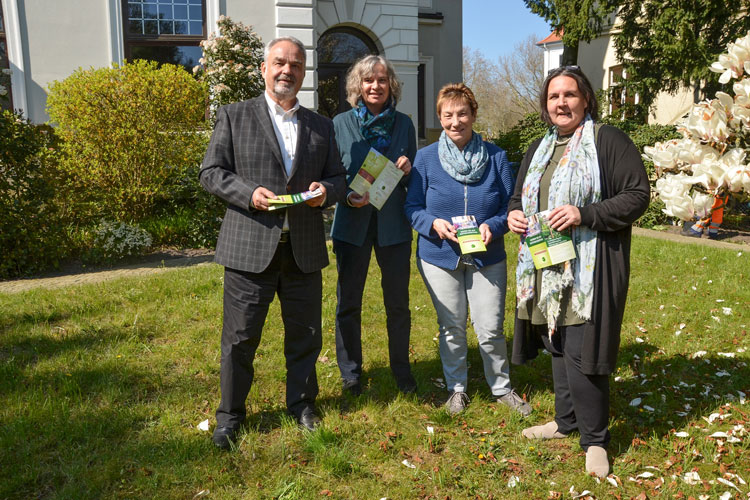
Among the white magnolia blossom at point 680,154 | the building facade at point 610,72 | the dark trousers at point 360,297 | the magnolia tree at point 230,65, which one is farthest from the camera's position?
the building facade at point 610,72

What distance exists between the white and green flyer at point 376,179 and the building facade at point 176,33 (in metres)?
7.84

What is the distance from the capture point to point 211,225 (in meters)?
8.45

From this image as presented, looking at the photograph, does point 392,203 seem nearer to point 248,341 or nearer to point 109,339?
point 248,341

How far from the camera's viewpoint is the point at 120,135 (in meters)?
7.89

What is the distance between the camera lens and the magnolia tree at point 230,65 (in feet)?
32.3

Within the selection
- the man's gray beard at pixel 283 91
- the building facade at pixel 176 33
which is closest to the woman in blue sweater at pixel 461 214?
the man's gray beard at pixel 283 91

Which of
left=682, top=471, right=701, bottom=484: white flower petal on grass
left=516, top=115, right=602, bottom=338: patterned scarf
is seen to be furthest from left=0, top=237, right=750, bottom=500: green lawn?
left=516, top=115, right=602, bottom=338: patterned scarf

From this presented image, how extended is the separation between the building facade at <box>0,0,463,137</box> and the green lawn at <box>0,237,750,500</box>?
6.79 metres

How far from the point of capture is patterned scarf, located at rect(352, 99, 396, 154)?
3744 mm

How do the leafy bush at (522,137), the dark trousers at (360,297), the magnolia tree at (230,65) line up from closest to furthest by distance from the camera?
the dark trousers at (360,297), the magnolia tree at (230,65), the leafy bush at (522,137)

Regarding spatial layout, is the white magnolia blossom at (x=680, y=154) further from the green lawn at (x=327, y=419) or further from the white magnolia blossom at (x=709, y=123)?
the green lawn at (x=327, y=419)

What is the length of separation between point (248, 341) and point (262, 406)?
69cm

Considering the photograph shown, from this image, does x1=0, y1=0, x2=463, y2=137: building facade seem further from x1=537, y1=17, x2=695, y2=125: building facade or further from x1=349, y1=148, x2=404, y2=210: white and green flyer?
x1=349, y1=148, x2=404, y2=210: white and green flyer

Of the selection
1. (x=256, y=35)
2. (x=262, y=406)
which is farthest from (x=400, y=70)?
(x=262, y=406)
